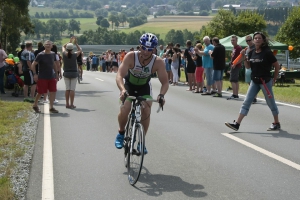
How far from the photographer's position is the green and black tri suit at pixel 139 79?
26.3ft

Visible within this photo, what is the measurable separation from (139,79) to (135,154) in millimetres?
1149

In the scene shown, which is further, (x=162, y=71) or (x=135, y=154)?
(x=162, y=71)

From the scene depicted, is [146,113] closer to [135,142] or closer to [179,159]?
[135,142]

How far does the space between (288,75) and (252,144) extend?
1899 cm

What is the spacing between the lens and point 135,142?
761 centimetres

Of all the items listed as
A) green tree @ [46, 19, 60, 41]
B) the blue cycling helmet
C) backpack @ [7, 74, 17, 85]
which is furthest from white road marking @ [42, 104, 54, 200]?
green tree @ [46, 19, 60, 41]

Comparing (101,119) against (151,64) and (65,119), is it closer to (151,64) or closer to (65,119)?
(65,119)

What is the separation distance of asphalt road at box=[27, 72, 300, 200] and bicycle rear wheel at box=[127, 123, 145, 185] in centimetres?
16

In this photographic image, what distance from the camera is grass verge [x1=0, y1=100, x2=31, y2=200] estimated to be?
7300 millimetres

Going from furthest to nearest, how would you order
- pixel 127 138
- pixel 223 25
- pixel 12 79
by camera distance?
pixel 223 25
pixel 12 79
pixel 127 138

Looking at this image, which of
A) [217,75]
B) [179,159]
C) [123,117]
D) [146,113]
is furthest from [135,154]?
[217,75]

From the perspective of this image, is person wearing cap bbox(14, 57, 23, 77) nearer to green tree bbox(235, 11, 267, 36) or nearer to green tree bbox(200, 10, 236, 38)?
green tree bbox(200, 10, 236, 38)

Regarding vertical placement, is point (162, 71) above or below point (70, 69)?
above

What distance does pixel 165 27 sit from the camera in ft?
561
